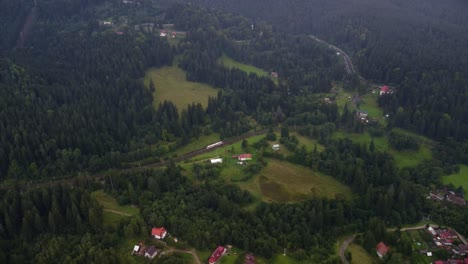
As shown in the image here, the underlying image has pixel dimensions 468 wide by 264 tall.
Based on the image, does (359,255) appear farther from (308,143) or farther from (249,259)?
(308,143)

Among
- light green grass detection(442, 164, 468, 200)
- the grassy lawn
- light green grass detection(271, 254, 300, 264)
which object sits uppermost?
the grassy lawn

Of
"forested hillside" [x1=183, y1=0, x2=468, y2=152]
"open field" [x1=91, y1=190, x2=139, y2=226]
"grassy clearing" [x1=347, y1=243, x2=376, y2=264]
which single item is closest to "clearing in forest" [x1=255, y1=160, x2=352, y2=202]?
"grassy clearing" [x1=347, y1=243, x2=376, y2=264]

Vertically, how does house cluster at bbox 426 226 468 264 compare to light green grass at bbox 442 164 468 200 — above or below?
below

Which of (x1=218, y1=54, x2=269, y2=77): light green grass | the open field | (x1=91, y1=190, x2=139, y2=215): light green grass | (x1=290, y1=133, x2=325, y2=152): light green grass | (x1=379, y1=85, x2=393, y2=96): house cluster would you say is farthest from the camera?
(x1=218, y1=54, x2=269, y2=77): light green grass

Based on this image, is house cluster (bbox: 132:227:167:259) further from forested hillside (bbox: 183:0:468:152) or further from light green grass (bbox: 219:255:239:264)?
forested hillside (bbox: 183:0:468:152)

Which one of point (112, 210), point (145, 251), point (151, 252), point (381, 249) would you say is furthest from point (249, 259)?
point (112, 210)

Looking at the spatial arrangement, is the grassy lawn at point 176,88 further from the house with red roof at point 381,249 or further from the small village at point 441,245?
the small village at point 441,245

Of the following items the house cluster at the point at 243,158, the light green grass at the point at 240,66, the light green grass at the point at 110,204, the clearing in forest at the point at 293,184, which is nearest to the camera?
the light green grass at the point at 110,204

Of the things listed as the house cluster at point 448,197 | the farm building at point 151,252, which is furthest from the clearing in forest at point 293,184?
the farm building at point 151,252
